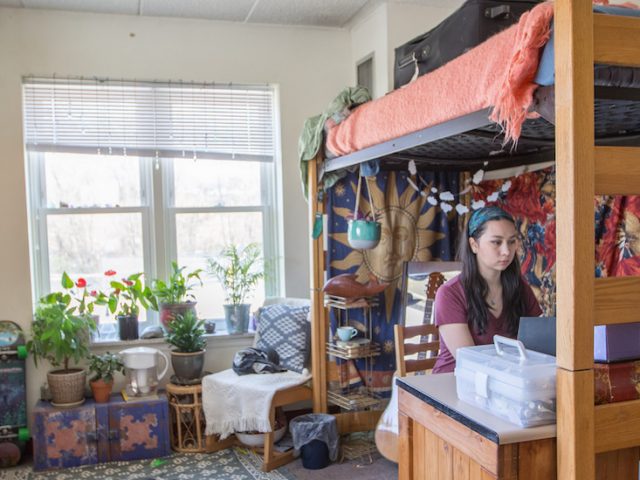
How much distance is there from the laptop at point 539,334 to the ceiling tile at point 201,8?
110 inches

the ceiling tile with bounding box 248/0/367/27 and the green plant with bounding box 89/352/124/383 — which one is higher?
the ceiling tile with bounding box 248/0/367/27

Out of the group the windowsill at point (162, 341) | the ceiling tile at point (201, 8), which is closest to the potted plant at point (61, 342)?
the windowsill at point (162, 341)

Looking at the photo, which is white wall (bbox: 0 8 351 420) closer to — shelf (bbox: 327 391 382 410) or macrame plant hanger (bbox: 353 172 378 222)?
macrame plant hanger (bbox: 353 172 378 222)

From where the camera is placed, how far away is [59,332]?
352cm

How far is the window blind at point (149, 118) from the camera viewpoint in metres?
3.80

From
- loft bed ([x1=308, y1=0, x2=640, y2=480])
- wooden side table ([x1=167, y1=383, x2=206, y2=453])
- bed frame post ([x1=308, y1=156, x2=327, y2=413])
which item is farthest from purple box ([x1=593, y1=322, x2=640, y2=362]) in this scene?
wooden side table ([x1=167, y1=383, x2=206, y2=453])

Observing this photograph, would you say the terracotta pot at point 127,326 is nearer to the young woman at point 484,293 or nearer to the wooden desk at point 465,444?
the young woman at point 484,293

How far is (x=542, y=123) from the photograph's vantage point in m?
2.20

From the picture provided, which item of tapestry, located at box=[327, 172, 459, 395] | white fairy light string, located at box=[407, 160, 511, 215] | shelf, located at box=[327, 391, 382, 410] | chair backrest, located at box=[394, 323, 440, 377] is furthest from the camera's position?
tapestry, located at box=[327, 172, 459, 395]

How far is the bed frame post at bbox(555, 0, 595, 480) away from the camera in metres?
1.32

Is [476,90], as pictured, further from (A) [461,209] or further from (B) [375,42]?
(B) [375,42]

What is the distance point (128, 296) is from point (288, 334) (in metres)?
1.06

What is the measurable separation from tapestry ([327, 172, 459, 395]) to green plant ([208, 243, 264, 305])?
635 millimetres

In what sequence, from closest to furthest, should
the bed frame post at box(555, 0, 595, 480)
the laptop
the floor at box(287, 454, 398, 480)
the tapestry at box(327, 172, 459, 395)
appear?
the bed frame post at box(555, 0, 595, 480) → the laptop → the floor at box(287, 454, 398, 480) → the tapestry at box(327, 172, 459, 395)
